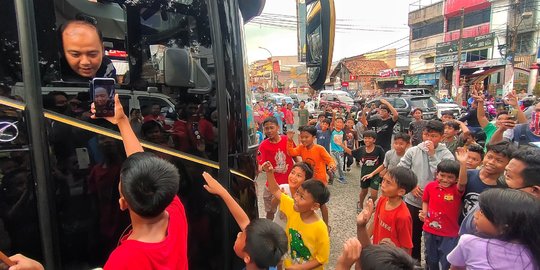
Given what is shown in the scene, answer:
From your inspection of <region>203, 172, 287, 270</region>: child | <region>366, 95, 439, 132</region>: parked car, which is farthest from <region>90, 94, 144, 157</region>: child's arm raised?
<region>366, 95, 439, 132</region>: parked car

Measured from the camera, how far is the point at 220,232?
6.34ft

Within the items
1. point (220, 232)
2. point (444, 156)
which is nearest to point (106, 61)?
point (220, 232)

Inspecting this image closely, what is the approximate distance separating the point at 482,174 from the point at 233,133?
82.5 inches

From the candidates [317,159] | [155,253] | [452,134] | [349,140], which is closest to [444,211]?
[317,159]

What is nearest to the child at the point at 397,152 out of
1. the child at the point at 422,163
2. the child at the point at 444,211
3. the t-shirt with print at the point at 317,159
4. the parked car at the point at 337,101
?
the child at the point at 422,163

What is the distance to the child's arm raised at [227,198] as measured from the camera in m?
1.80

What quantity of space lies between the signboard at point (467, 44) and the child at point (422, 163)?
1000 inches

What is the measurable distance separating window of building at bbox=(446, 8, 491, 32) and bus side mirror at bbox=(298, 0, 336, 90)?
93.7 feet

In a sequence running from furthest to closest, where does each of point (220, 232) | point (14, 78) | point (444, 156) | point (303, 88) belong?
point (303, 88)
point (444, 156)
point (220, 232)
point (14, 78)

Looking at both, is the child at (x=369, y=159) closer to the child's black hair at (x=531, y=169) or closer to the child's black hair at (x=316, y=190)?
the child's black hair at (x=316, y=190)

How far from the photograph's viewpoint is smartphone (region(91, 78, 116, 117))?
1.52 meters

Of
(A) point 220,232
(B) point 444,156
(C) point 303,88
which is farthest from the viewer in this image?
(C) point 303,88

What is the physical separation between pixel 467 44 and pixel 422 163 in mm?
27013

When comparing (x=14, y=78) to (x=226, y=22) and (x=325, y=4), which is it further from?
(x=325, y=4)
